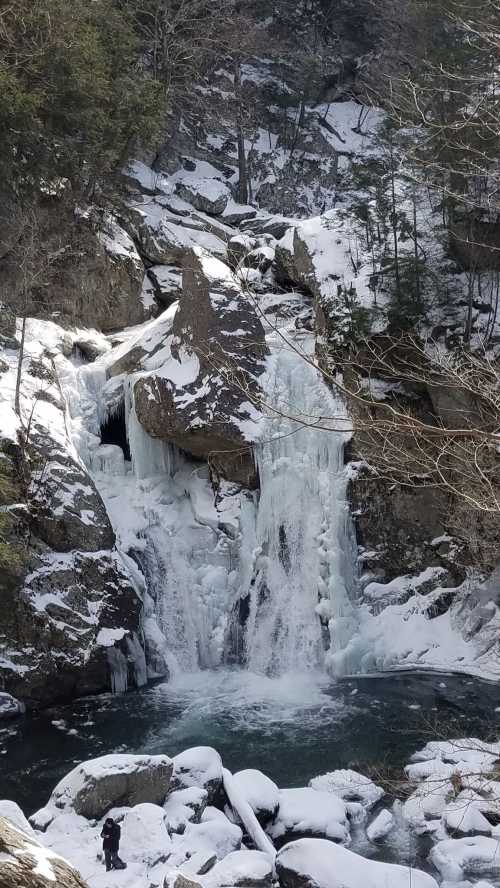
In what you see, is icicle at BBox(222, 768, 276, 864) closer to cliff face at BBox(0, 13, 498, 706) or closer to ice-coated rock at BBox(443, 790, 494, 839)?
ice-coated rock at BBox(443, 790, 494, 839)

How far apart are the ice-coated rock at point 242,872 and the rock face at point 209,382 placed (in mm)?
8045

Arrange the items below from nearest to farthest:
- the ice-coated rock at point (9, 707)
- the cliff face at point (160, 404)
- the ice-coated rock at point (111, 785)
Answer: the ice-coated rock at point (111, 785) < the ice-coated rock at point (9, 707) < the cliff face at point (160, 404)

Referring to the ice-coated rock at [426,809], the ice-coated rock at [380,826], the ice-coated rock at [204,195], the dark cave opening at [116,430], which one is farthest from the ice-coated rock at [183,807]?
the ice-coated rock at [204,195]

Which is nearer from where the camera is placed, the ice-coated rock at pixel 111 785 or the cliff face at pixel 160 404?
the ice-coated rock at pixel 111 785

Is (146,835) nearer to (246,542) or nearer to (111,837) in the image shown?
(111,837)

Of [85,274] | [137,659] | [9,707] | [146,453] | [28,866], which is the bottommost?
[9,707]

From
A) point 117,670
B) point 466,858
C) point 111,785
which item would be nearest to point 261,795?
point 111,785

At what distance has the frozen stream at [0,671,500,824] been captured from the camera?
10578mm

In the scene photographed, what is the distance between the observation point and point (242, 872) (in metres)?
7.55

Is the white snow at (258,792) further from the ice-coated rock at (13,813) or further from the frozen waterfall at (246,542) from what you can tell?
the frozen waterfall at (246,542)

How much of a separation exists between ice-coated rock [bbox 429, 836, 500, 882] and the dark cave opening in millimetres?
10757

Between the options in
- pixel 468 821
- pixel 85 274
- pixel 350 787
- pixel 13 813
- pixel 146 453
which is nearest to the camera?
pixel 13 813

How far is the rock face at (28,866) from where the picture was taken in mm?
3256

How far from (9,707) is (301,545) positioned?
20.9 feet
